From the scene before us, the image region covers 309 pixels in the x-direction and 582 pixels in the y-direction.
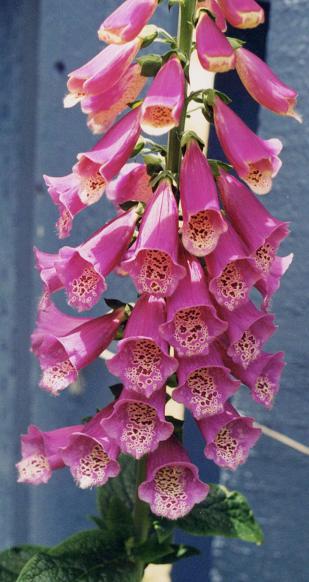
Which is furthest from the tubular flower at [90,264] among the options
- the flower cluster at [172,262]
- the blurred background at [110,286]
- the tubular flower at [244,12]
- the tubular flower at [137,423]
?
the blurred background at [110,286]

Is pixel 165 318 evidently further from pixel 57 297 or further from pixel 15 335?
pixel 15 335

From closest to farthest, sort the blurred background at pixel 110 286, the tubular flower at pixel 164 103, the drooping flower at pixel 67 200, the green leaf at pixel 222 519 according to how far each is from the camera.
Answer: the tubular flower at pixel 164 103
the drooping flower at pixel 67 200
the green leaf at pixel 222 519
the blurred background at pixel 110 286

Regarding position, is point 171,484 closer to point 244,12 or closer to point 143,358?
Answer: point 143,358

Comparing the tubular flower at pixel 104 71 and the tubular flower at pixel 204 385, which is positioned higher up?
the tubular flower at pixel 104 71

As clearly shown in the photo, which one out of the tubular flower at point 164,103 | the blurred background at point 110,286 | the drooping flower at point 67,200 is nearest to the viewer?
the tubular flower at point 164,103

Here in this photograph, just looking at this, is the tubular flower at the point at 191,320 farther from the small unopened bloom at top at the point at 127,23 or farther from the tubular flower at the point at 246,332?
the small unopened bloom at top at the point at 127,23

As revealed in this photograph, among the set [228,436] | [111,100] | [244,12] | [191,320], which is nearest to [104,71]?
[111,100]

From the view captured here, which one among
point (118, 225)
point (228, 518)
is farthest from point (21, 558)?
point (118, 225)

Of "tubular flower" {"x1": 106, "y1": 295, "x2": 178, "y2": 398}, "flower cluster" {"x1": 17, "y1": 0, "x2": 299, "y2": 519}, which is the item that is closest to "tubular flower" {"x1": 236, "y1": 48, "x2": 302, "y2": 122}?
"flower cluster" {"x1": 17, "y1": 0, "x2": 299, "y2": 519}
